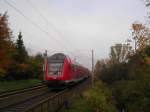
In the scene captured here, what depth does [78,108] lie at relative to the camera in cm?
1748

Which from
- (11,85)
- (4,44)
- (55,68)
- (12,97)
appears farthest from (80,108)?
(4,44)

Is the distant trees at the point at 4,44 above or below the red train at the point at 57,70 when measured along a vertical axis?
above

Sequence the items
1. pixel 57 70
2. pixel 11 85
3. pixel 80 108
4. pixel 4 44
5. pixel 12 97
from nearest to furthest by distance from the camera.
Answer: pixel 80 108 → pixel 12 97 → pixel 57 70 → pixel 11 85 → pixel 4 44

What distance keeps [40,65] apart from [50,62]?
1141 inches

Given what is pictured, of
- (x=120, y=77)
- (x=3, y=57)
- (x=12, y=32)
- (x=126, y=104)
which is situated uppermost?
(x=12, y=32)

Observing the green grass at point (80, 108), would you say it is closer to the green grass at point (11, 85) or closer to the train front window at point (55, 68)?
the train front window at point (55, 68)

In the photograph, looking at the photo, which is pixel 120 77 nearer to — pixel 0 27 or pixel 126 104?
pixel 126 104

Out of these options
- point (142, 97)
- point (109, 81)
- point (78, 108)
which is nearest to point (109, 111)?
point (78, 108)

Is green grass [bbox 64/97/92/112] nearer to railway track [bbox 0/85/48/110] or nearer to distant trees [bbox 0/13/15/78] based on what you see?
railway track [bbox 0/85/48/110]

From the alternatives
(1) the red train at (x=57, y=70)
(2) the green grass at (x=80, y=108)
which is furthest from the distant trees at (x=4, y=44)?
(2) the green grass at (x=80, y=108)

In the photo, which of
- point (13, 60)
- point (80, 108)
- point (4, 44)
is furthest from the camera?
point (13, 60)

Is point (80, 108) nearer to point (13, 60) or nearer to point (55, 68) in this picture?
point (55, 68)

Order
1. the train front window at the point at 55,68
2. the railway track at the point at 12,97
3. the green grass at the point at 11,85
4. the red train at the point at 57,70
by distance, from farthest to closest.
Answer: the green grass at the point at 11,85
the train front window at the point at 55,68
the red train at the point at 57,70
the railway track at the point at 12,97

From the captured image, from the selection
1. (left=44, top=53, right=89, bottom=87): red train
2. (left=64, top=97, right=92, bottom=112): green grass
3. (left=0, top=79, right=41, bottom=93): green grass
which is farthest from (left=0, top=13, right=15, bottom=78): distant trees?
(left=64, top=97, right=92, bottom=112): green grass
